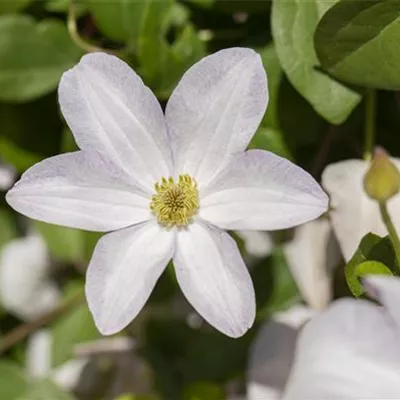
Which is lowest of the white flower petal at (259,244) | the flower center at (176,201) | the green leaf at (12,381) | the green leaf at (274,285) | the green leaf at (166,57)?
the green leaf at (12,381)

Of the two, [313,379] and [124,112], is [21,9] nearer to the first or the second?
[124,112]

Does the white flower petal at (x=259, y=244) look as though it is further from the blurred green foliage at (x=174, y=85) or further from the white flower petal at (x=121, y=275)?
the white flower petal at (x=121, y=275)

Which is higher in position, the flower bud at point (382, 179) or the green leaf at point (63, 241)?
the flower bud at point (382, 179)


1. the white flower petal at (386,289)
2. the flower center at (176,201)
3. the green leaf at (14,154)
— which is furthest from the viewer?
the green leaf at (14,154)

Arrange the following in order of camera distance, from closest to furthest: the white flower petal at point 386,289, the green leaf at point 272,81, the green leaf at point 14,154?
the white flower petal at point 386,289
the green leaf at point 272,81
the green leaf at point 14,154

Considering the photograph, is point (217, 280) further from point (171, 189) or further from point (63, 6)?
point (63, 6)

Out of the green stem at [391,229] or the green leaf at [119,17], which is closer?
the green stem at [391,229]

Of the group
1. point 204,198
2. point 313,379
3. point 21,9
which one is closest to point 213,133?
point 204,198

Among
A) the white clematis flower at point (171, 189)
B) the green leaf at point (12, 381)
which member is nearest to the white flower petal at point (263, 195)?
the white clematis flower at point (171, 189)
